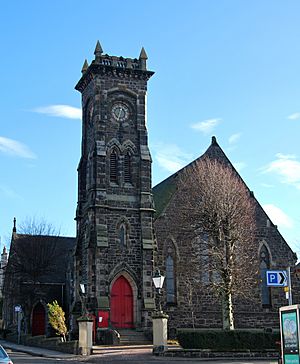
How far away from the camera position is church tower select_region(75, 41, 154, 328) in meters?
38.4

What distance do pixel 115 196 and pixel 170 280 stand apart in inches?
262

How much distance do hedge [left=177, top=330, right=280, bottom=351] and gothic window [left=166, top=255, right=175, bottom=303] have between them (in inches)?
421

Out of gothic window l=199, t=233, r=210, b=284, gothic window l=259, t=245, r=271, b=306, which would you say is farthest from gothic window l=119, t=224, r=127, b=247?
gothic window l=259, t=245, r=271, b=306

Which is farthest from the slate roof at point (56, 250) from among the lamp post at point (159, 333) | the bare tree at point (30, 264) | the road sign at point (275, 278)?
the road sign at point (275, 278)

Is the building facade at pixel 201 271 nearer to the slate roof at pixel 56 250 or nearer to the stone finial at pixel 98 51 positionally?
the stone finial at pixel 98 51

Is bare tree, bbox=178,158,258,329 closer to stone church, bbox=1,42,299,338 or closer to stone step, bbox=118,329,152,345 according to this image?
stone church, bbox=1,42,299,338

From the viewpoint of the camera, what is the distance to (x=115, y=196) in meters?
40.4

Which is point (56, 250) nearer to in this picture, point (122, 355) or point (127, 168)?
point (127, 168)

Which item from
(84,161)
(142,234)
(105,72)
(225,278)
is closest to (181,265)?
(142,234)

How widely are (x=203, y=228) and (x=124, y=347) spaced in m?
8.58

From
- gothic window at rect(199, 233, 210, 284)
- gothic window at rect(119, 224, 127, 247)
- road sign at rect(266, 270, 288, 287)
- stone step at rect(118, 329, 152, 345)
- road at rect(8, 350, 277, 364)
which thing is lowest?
road at rect(8, 350, 277, 364)

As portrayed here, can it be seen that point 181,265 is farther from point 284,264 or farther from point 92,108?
point 92,108

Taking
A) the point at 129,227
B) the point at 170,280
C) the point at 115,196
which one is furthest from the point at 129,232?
the point at 170,280

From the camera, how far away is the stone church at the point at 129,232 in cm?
3866
